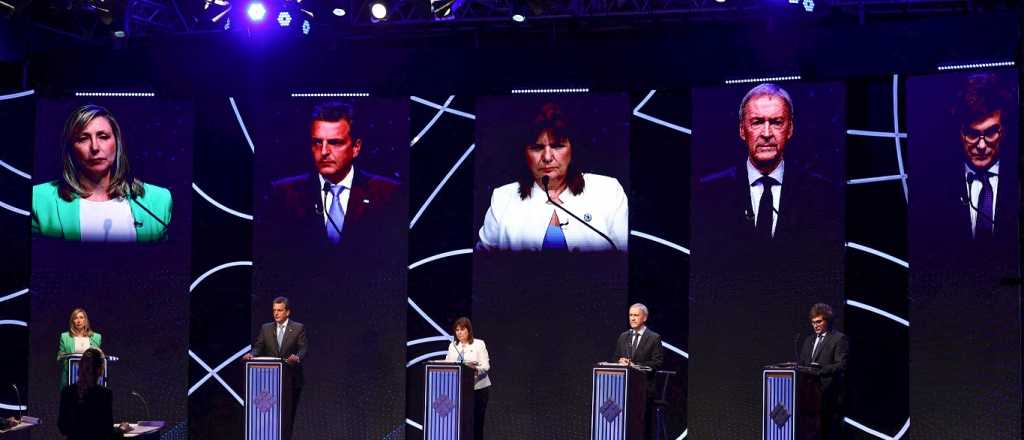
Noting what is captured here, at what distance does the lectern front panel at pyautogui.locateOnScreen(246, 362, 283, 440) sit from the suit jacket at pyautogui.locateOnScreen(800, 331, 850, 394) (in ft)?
14.3

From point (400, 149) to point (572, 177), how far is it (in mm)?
1737

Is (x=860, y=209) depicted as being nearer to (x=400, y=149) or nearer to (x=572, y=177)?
(x=572, y=177)

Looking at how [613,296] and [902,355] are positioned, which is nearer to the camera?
[902,355]

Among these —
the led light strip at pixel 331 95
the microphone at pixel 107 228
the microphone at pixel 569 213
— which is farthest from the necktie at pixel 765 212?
the microphone at pixel 107 228

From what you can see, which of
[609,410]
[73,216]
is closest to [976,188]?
[609,410]

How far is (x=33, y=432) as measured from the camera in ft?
39.4

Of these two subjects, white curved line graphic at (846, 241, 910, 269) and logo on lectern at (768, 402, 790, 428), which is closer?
logo on lectern at (768, 402, 790, 428)

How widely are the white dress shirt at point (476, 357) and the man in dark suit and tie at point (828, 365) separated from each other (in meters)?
2.65

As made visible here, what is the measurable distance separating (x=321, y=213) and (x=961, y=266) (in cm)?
604

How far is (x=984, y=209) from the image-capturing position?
33.9 feet

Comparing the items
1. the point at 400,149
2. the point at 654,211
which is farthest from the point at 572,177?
the point at 400,149

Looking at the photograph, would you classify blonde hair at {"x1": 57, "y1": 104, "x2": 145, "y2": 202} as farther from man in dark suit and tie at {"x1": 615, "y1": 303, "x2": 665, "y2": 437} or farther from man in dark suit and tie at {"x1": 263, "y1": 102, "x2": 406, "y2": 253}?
man in dark suit and tie at {"x1": 615, "y1": 303, "x2": 665, "y2": 437}

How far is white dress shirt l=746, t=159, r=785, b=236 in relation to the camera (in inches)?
433

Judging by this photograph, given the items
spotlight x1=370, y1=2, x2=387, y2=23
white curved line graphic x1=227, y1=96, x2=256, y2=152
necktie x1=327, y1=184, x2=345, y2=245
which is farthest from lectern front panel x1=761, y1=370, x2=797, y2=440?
white curved line graphic x1=227, y1=96, x2=256, y2=152
